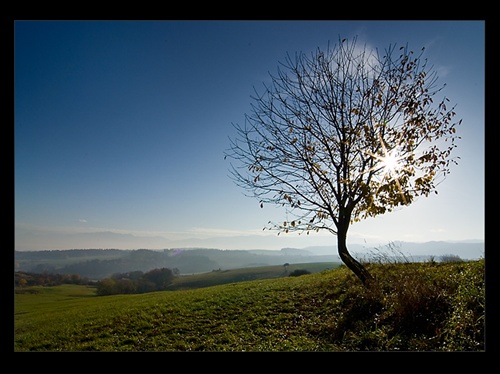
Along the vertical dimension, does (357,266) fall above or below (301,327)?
above

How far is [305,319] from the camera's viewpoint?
568 cm

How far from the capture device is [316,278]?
7934 mm

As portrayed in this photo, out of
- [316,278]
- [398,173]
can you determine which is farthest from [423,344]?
[316,278]

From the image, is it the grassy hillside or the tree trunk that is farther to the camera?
the tree trunk

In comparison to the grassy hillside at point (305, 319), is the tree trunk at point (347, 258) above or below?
above

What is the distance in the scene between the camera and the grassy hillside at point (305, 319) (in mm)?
4336

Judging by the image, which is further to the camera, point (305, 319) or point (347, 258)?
point (347, 258)

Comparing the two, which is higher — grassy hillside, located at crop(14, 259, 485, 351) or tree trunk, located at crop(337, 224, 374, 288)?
tree trunk, located at crop(337, 224, 374, 288)

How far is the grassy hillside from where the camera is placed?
4.34 m

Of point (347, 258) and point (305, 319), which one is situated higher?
point (347, 258)

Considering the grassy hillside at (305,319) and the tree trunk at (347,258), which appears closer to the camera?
the grassy hillside at (305,319)
